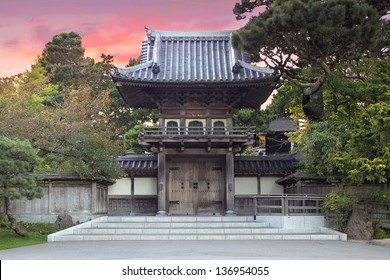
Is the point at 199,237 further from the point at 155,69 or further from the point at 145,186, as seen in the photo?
the point at 145,186

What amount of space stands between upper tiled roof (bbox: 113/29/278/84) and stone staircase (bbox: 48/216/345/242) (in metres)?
7.69

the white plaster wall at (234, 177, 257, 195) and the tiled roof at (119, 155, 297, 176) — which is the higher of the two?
the tiled roof at (119, 155, 297, 176)

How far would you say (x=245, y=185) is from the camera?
3459cm

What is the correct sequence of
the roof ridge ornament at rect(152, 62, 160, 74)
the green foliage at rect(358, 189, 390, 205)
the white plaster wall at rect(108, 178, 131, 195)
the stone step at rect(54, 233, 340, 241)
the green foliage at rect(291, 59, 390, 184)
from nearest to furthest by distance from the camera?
1. the stone step at rect(54, 233, 340, 241)
2. the green foliage at rect(291, 59, 390, 184)
3. the green foliage at rect(358, 189, 390, 205)
4. the roof ridge ornament at rect(152, 62, 160, 74)
5. the white plaster wall at rect(108, 178, 131, 195)

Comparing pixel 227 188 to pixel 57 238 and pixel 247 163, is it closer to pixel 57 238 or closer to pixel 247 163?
pixel 247 163

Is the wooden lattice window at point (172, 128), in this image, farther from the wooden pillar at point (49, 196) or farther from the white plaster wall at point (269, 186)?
the wooden pillar at point (49, 196)

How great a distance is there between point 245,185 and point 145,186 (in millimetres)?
6067

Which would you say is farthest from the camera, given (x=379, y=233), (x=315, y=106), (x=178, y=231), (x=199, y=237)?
(x=315, y=106)

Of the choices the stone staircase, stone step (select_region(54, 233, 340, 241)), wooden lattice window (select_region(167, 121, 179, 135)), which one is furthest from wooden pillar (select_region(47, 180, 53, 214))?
stone step (select_region(54, 233, 340, 241))

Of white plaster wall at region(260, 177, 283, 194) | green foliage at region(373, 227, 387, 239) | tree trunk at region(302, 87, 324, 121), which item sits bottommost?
green foliage at region(373, 227, 387, 239)

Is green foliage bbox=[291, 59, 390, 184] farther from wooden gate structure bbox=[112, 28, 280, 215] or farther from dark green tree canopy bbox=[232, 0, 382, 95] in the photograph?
wooden gate structure bbox=[112, 28, 280, 215]

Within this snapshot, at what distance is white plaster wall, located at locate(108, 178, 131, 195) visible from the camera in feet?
112

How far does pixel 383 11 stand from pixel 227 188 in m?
12.1

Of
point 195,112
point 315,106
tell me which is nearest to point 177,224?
point 195,112
